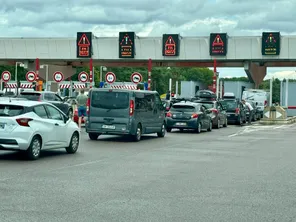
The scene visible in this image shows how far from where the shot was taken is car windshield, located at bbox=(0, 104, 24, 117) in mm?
16000

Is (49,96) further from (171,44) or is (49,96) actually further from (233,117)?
(171,44)

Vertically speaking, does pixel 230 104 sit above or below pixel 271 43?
below

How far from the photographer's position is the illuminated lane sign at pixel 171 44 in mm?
56062

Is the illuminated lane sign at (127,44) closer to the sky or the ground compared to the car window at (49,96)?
closer to the sky

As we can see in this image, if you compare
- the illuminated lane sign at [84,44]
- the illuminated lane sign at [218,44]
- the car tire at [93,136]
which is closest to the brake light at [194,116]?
the car tire at [93,136]

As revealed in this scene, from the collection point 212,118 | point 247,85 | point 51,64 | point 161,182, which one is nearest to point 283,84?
point 247,85

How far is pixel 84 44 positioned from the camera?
57.8 meters

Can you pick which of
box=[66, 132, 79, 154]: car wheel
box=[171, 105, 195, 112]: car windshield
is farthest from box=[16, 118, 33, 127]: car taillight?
box=[171, 105, 195, 112]: car windshield

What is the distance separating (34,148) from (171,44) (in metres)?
40.8

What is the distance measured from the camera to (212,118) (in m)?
36.0

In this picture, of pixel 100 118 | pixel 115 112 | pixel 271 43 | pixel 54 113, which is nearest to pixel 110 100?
pixel 115 112

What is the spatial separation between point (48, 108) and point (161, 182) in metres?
5.88

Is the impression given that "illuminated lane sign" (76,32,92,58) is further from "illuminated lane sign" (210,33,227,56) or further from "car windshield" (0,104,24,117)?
"car windshield" (0,104,24,117)

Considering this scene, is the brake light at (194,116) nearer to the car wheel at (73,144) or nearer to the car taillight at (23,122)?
the car wheel at (73,144)
